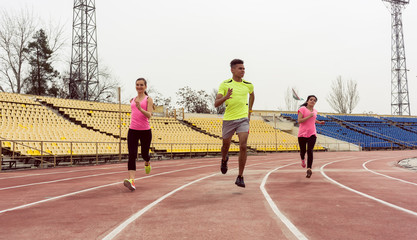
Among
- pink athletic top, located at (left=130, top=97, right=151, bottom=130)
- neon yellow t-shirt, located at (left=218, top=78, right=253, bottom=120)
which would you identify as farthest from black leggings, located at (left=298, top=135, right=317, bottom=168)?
pink athletic top, located at (left=130, top=97, right=151, bottom=130)

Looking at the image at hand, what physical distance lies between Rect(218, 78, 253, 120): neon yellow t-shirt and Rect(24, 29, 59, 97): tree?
128ft

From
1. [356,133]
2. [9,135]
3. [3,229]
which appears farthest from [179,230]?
[356,133]

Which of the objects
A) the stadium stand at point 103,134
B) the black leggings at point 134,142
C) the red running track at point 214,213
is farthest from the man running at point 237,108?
the stadium stand at point 103,134

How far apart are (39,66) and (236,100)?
40.9 meters

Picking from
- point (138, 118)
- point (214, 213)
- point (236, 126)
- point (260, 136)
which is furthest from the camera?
point (260, 136)

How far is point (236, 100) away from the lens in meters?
5.71

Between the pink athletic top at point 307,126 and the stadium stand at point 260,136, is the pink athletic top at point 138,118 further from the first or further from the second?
the stadium stand at point 260,136

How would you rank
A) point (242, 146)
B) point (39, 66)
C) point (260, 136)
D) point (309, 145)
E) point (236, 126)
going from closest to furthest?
1. point (242, 146)
2. point (236, 126)
3. point (309, 145)
4. point (260, 136)
5. point (39, 66)

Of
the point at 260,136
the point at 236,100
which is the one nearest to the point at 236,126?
the point at 236,100

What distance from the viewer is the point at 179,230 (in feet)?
10.3

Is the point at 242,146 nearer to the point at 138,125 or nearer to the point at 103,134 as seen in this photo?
the point at 138,125

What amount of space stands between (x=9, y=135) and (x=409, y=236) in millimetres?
17737

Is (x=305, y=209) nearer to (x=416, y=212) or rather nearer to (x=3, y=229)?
(x=416, y=212)

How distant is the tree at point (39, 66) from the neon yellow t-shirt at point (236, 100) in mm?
38958
